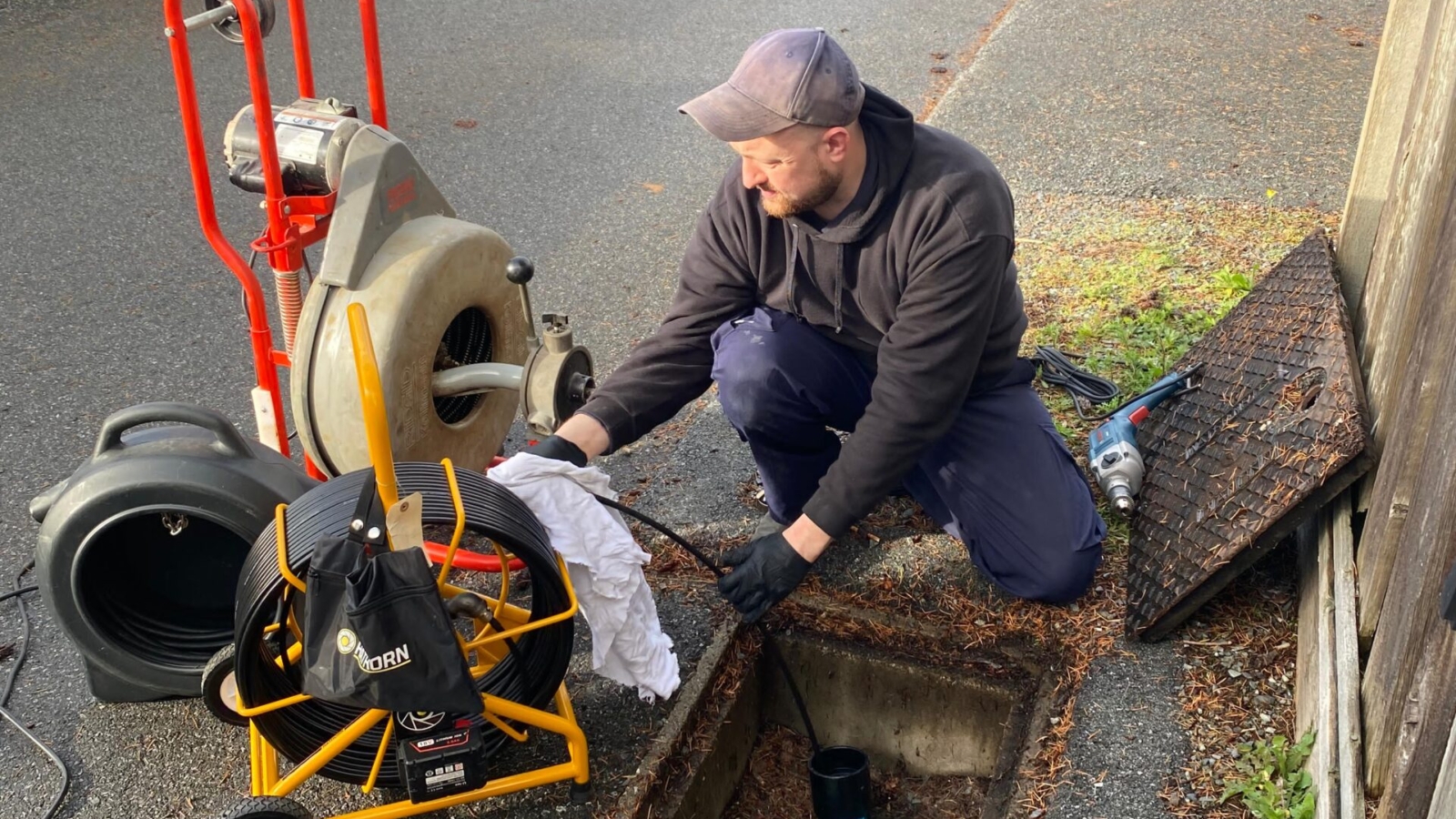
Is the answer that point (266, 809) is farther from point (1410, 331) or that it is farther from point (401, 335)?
point (1410, 331)

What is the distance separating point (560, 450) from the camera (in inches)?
108

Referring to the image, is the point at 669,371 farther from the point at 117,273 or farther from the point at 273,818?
the point at 117,273

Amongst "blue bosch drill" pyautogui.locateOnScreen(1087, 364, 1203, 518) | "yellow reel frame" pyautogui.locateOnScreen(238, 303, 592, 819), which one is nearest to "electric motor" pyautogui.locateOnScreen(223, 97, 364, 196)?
"yellow reel frame" pyautogui.locateOnScreen(238, 303, 592, 819)

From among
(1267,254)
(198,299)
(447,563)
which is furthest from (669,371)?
(1267,254)

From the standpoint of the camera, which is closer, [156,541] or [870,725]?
[156,541]

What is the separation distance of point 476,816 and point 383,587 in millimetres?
806

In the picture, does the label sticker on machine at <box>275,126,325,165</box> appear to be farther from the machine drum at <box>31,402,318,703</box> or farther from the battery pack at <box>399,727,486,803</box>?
the battery pack at <box>399,727,486,803</box>

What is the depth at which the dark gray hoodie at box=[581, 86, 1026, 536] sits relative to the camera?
263 cm

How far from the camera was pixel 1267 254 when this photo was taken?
4.55 m

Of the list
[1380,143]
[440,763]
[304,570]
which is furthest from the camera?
[1380,143]

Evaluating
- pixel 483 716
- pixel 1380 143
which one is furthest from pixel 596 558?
pixel 1380 143

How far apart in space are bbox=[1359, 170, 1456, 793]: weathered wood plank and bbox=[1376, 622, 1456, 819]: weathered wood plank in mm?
66

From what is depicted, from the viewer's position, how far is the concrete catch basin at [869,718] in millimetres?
2787

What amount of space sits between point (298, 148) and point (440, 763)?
151 cm
